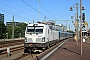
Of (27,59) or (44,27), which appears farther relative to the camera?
(44,27)

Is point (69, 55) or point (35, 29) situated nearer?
point (69, 55)

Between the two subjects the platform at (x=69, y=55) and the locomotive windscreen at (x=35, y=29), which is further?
the locomotive windscreen at (x=35, y=29)

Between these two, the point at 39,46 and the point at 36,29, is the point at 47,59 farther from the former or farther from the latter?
the point at 36,29

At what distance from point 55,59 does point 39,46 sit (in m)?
4.76

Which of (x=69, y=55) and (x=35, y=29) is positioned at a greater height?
(x=35, y=29)

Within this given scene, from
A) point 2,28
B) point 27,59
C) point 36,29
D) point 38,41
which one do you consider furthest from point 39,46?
point 2,28

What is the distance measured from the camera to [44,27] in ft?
64.8

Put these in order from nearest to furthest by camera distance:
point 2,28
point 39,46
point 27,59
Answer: point 27,59 → point 39,46 → point 2,28

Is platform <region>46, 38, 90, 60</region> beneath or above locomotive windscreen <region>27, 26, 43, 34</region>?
beneath

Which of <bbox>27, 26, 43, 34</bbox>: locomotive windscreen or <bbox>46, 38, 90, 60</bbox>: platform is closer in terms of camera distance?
<bbox>46, 38, 90, 60</bbox>: platform

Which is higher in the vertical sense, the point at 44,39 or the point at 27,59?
the point at 44,39

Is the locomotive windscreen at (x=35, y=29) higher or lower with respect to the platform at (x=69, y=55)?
higher

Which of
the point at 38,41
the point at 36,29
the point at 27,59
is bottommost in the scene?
the point at 27,59

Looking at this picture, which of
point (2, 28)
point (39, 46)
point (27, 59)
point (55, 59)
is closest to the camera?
point (55, 59)
